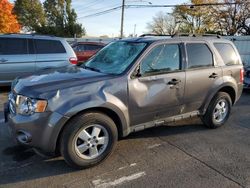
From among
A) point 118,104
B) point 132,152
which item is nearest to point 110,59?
point 118,104

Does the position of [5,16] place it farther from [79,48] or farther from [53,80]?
[53,80]

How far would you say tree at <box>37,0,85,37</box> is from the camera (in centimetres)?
5531

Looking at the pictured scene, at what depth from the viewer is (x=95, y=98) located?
3.94 meters

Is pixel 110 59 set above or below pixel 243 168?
above

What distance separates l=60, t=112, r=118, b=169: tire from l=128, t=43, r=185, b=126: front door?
481mm

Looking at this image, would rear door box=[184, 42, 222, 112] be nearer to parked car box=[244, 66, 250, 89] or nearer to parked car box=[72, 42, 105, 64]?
parked car box=[244, 66, 250, 89]

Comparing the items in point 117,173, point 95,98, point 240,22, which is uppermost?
point 240,22

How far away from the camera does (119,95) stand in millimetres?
4199

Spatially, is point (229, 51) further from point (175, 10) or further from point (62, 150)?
point (175, 10)

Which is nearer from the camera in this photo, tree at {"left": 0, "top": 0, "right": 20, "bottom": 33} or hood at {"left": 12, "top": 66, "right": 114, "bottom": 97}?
hood at {"left": 12, "top": 66, "right": 114, "bottom": 97}

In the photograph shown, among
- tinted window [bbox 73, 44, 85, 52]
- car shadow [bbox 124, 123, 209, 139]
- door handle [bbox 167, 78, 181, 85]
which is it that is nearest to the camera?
door handle [bbox 167, 78, 181, 85]

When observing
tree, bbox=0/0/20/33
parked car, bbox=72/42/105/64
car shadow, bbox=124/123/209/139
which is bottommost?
car shadow, bbox=124/123/209/139

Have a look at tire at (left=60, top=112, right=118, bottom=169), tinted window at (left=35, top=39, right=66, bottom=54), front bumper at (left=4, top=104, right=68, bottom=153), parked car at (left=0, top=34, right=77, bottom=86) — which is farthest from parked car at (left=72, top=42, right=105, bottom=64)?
front bumper at (left=4, top=104, right=68, bottom=153)

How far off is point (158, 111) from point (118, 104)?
85 cm
